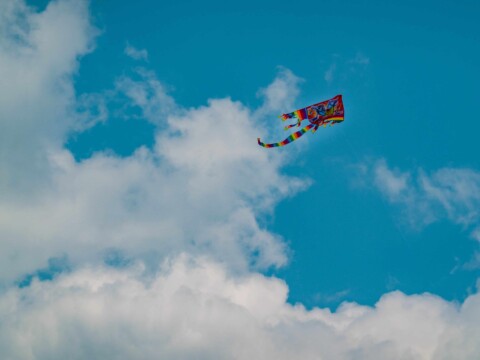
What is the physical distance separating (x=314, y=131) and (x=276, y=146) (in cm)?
637

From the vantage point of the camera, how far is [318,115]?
50406 millimetres

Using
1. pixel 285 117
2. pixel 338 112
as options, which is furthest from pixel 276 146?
pixel 338 112

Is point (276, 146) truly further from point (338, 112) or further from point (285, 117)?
point (338, 112)

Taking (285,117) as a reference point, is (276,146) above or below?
below

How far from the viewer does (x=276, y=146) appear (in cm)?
4803

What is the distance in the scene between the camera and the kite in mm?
49969

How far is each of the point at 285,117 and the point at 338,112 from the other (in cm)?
718

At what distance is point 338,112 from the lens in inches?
1975

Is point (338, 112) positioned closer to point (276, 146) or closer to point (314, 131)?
point (314, 131)

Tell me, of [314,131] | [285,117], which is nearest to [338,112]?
[314,131]

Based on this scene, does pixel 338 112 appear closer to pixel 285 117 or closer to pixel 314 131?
pixel 314 131

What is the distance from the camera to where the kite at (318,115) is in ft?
164

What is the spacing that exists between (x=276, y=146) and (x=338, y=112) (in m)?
10.0

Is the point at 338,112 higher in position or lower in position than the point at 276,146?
higher
